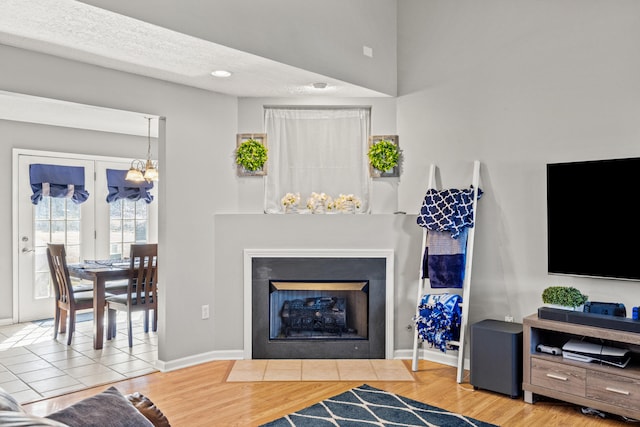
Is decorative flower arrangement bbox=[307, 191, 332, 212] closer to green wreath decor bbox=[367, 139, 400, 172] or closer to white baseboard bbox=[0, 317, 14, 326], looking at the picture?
green wreath decor bbox=[367, 139, 400, 172]

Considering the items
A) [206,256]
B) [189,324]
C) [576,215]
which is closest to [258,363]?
[189,324]

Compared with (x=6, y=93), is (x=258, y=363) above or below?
below

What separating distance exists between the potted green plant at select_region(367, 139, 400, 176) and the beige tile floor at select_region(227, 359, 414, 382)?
1.76 metres

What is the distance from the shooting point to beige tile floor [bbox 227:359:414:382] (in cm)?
394

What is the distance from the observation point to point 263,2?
11.6 feet

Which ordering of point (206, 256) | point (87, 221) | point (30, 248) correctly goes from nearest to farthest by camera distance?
point (206, 256)
point (30, 248)
point (87, 221)

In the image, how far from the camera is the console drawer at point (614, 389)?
9.78ft

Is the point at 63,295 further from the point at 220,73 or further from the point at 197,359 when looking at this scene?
the point at 220,73

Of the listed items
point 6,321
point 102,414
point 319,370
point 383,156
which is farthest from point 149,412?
point 6,321

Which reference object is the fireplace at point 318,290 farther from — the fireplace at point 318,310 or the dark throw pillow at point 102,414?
the dark throw pillow at point 102,414

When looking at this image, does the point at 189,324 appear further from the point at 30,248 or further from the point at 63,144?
the point at 63,144

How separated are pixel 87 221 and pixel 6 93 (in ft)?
12.0

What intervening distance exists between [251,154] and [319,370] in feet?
6.56

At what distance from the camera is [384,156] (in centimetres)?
456
